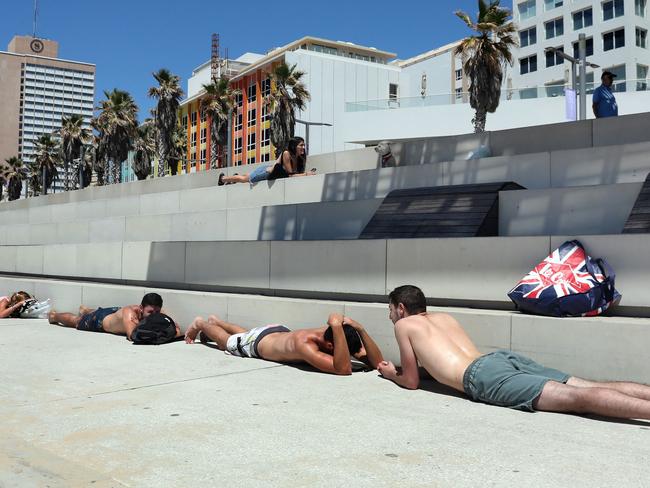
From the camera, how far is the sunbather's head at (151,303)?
8102 mm

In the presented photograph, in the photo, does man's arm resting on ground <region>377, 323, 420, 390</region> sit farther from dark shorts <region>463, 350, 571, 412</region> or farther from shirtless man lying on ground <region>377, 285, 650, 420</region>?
dark shorts <region>463, 350, 571, 412</region>

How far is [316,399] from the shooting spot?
194 inches

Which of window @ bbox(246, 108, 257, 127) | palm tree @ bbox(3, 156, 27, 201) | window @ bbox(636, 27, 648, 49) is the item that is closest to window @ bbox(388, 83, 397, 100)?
window @ bbox(246, 108, 257, 127)

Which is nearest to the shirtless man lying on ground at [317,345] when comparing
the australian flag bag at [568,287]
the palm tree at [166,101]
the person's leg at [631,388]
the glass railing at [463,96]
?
the australian flag bag at [568,287]

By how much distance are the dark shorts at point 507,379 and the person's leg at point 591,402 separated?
8cm

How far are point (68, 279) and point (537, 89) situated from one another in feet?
79.6

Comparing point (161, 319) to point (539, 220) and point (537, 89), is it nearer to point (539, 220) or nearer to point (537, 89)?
point (539, 220)

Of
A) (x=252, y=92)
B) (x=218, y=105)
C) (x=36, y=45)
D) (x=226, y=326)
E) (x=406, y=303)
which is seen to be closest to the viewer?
(x=406, y=303)

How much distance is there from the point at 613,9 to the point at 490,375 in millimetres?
53323

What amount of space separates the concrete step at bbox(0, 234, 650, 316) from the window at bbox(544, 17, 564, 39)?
171 feet

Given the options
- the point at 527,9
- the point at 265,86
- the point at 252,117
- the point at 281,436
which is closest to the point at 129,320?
the point at 281,436

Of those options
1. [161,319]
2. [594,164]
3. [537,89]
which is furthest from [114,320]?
[537,89]

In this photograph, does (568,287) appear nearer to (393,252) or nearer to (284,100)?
(393,252)

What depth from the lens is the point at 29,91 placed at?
587ft
